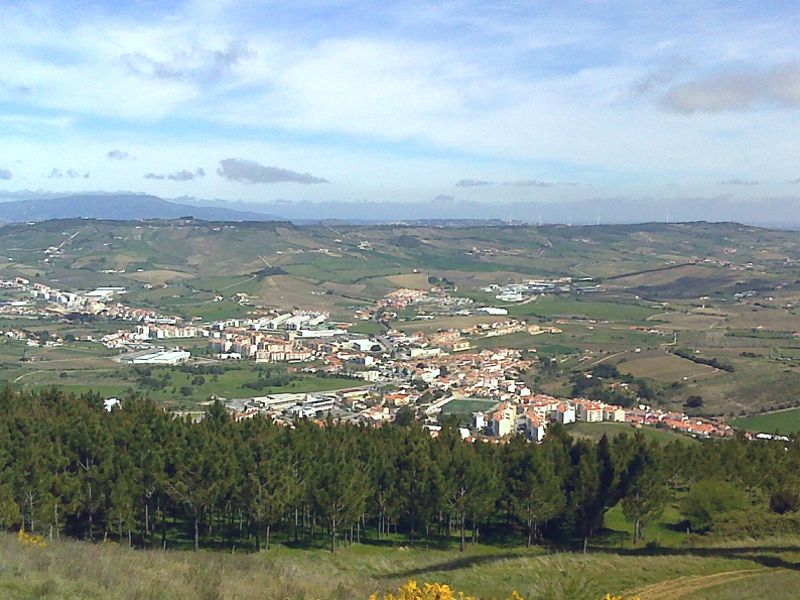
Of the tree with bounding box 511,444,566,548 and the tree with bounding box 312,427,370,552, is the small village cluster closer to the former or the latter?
the tree with bounding box 511,444,566,548

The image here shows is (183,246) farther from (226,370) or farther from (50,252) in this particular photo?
(226,370)

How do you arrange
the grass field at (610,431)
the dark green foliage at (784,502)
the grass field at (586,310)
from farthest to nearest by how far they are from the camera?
the grass field at (586,310) < the grass field at (610,431) < the dark green foliage at (784,502)

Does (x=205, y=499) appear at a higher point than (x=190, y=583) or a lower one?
lower

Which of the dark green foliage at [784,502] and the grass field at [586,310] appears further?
the grass field at [586,310]

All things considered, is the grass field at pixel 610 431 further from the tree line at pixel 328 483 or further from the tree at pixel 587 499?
the tree at pixel 587 499

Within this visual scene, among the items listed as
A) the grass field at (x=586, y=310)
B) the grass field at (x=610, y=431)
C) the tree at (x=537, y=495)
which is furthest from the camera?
the grass field at (x=586, y=310)

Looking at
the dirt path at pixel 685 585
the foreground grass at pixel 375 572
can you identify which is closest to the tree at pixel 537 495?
the foreground grass at pixel 375 572

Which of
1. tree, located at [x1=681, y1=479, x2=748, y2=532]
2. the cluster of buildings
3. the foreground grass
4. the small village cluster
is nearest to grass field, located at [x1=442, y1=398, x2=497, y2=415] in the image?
the small village cluster

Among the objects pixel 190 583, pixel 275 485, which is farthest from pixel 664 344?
pixel 190 583
